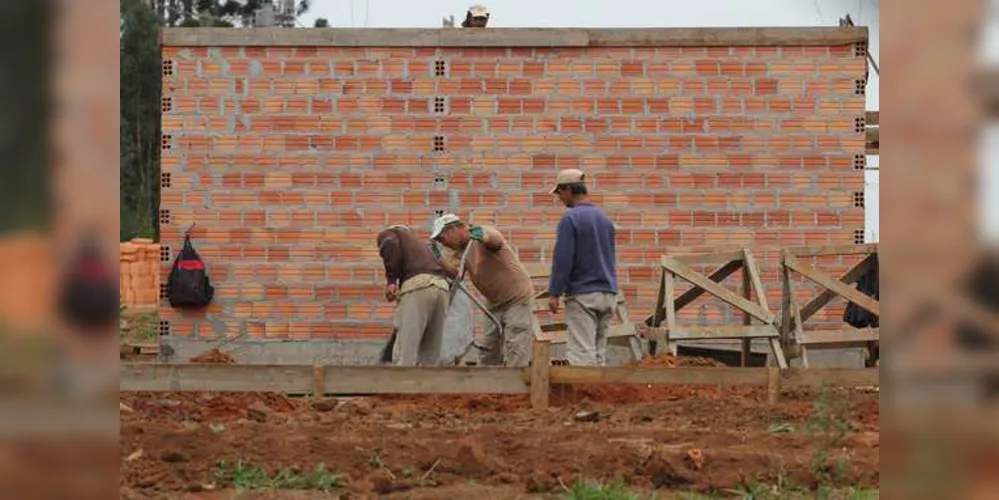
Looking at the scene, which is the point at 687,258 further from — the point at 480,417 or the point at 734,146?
the point at 480,417

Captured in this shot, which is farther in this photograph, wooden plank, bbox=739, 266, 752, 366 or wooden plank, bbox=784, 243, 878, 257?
wooden plank, bbox=739, 266, 752, 366

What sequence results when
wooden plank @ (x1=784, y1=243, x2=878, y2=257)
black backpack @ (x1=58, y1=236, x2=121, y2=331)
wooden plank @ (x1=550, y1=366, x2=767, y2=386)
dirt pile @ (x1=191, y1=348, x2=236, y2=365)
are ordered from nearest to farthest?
black backpack @ (x1=58, y1=236, x2=121, y2=331), wooden plank @ (x1=550, y1=366, x2=767, y2=386), wooden plank @ (x1=784, y1=243, x2=878, y2=257), dirt pile @ (x1=191, y1=348, x2=236, y2=365)

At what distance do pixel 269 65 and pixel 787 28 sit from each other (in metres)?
5.00

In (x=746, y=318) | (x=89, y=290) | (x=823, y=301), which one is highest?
(x=89, y=290)

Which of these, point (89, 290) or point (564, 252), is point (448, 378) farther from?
point (89, 290)

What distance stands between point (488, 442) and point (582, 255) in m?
3.78

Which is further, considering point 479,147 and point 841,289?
point 479,147

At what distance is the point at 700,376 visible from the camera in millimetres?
9547

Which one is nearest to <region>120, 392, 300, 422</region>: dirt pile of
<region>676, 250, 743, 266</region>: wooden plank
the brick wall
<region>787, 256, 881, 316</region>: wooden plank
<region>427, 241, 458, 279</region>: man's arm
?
<region>427, 241, 458, 279</region>: man's arm

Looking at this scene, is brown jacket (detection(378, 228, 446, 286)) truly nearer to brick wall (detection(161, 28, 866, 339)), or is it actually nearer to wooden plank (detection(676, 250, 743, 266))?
wooden plank (detection(676, 250, 743, 266))

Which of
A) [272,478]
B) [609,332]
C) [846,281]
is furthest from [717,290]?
[272,478]

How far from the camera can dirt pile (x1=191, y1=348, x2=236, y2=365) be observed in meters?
13.8

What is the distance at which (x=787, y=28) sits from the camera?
14.5m

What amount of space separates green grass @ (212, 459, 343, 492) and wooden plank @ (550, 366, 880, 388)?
305cm
